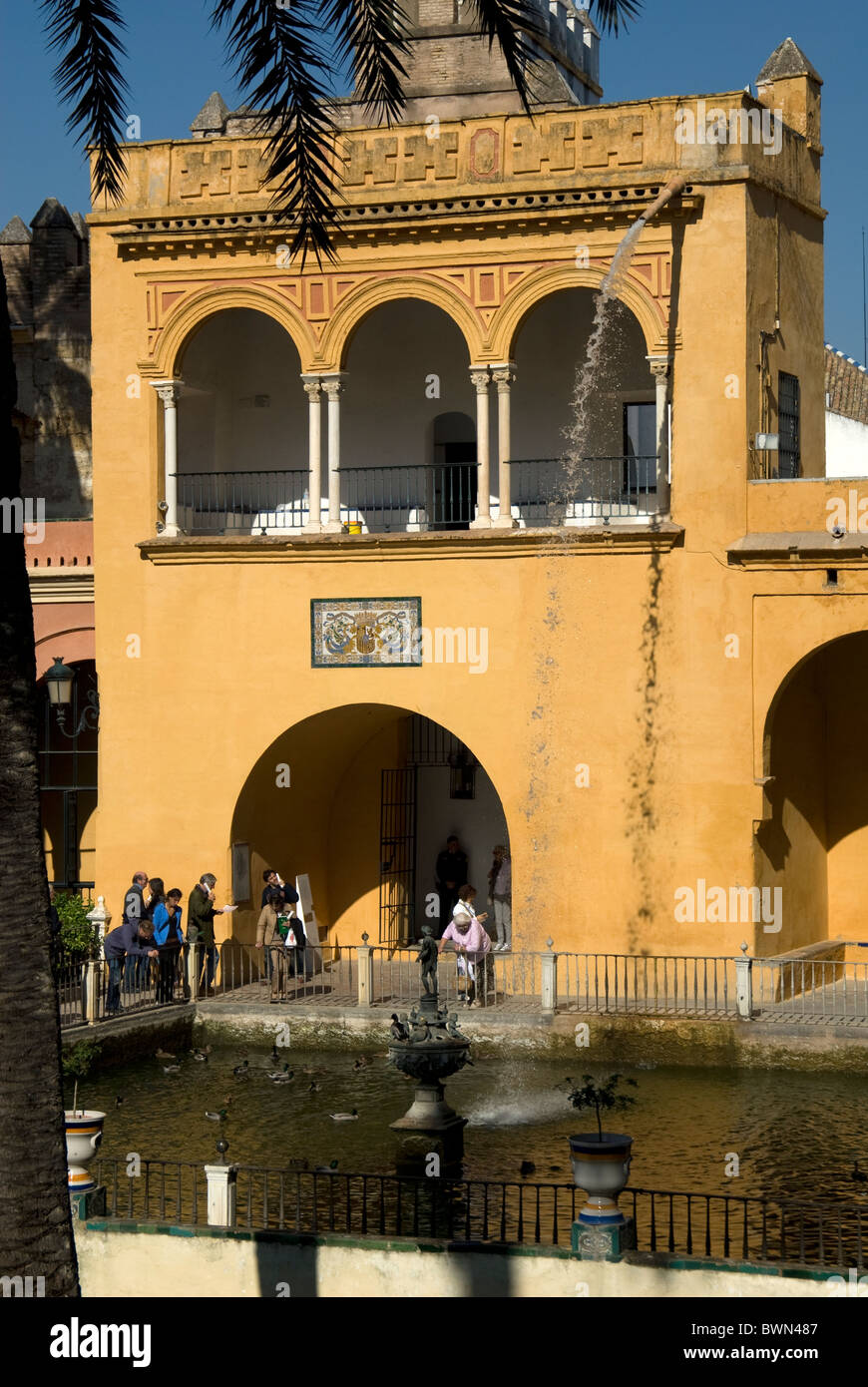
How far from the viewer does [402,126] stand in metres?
22.5

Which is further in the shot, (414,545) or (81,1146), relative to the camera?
(414,545)

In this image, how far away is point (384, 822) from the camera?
25.5 metres

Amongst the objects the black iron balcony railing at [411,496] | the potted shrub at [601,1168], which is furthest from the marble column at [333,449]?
the potted shrub at [601,1168]

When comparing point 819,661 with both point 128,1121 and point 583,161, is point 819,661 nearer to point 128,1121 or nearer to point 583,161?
point 583,161

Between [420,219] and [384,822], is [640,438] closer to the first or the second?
[420,219]

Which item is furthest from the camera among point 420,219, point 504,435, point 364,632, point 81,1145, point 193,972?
point 364,632

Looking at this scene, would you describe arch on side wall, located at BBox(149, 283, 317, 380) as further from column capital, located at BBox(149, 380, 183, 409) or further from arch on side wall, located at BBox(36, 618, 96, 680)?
arch on side wall, located at BBox(36, 618, 96, 680)

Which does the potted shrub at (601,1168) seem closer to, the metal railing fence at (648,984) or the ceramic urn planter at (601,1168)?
the ceramic urn planter at (601,1168)

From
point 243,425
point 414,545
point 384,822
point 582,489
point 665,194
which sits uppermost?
point 665,194

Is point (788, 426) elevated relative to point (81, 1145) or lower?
elevated

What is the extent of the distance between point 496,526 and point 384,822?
4.99 m

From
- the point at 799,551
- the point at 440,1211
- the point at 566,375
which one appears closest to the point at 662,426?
the point at 799,551

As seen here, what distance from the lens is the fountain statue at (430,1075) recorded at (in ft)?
49.8

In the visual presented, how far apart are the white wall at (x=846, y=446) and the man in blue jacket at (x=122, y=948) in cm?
1411
